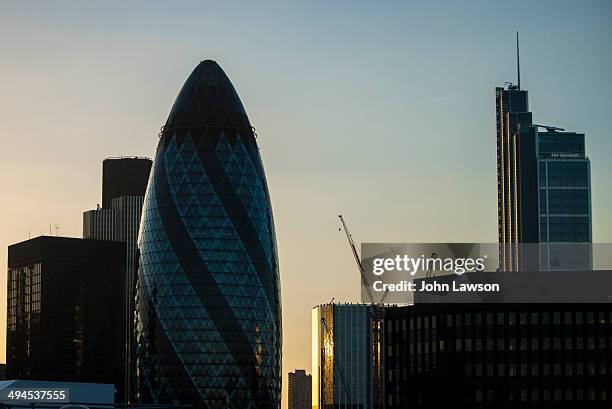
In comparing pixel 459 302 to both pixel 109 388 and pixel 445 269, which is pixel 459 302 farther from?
pixel 109 388

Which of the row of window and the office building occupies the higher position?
the row of window

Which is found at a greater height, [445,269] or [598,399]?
[445,269]

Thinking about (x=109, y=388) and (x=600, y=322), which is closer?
(x=109, y=388)

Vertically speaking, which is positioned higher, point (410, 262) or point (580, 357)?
point (410, 262)

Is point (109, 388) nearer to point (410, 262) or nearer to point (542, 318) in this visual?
point (410, 262)

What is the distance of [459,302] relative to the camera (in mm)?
194500

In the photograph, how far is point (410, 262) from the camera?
18788 centimetres

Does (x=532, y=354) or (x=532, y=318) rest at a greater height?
(x=532, y=318)

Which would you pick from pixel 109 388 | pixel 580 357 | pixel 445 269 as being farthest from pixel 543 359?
pixel 109 388

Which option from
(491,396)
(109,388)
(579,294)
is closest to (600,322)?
(579,294)

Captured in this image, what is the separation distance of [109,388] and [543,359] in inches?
2231

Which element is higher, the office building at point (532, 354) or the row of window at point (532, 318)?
the row of window at point (532, 318)

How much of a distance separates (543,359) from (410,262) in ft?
73.0

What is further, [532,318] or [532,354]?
[532,354]
